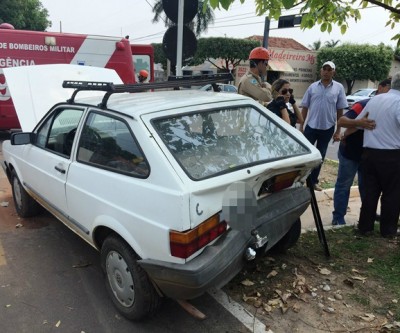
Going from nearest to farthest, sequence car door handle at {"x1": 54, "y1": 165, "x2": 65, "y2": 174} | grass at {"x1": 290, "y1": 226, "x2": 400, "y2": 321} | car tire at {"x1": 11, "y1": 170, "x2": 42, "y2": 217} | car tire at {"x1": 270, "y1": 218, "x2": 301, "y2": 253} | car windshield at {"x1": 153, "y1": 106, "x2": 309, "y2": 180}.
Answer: car windshield at {"x1": 153, "y1": 106, "x2": 309, "y2": 180}
grass at {"x1": 290, "y1": 226, "x2": 400, "y2": 321}
car door handle at {"x1": 54, "y1": 165, "x2": 65, "y2": 174}
car tire at {"x1": 270, "y1": 218, "x2": 301, "y2": 253}
car tire at {"x1": 11, "y1": 170, "x2": 42, "y2": 217}

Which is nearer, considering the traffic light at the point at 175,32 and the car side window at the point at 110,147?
the car side window at the point at 110,147

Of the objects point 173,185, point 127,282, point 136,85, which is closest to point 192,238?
point 173,185

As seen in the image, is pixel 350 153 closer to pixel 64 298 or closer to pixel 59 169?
pixel 59 169

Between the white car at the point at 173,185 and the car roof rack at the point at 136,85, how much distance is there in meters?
0.02

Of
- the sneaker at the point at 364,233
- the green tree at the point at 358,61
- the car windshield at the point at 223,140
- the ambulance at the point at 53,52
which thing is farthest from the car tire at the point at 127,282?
the green tree at the point at 358,61

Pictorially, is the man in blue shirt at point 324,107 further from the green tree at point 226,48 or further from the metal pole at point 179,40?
the green tree at point 226,48

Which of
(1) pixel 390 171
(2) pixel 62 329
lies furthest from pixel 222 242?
(1) pixel 390 171

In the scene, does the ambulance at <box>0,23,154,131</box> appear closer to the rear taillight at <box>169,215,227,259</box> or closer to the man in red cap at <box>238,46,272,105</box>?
the man in red cap at <box>238,46,272,105</box>

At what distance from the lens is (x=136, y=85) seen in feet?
10.1

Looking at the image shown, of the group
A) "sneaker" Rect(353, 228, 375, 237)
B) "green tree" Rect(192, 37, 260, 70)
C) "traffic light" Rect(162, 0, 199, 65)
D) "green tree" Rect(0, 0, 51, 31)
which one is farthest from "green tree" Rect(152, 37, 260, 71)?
"sneaker" Rect(353, 228, 375, 237)

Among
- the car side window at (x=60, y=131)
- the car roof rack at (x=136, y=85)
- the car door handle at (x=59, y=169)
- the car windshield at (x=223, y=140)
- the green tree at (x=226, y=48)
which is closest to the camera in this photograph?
the car windshield at (x=223, y=140)

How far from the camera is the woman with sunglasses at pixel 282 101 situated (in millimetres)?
4680

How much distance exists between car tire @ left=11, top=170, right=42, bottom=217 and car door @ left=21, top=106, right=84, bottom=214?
1.54 ft

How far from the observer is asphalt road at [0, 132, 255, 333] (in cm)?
282
